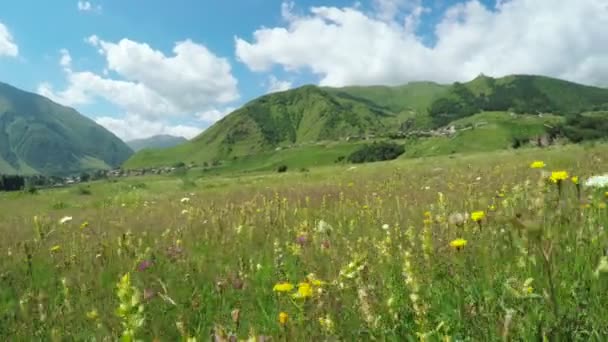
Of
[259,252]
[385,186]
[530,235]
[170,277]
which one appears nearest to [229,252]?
[259,252]

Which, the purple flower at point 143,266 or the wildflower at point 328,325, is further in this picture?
the purple flower at point 143,266

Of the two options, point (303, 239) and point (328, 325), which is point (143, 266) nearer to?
point (303, 239)

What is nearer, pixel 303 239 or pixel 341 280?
pixel 341 280

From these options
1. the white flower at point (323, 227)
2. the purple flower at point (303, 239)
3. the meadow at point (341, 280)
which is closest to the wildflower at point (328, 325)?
the meadow at point (341, 280)

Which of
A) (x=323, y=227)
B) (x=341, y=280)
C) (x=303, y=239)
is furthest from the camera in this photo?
(x=323, y=227)

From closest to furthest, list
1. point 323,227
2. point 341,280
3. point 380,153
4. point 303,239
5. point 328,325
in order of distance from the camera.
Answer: point 328,325, point 341,280, point 303,239, point 323,227, point 380,153

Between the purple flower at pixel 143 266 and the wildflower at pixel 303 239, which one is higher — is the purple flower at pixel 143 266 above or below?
below

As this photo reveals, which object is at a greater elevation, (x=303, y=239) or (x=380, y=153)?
(x=380, y=153)

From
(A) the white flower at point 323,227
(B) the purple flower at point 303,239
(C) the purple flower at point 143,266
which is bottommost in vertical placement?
(C) the purple flower at point 143,266

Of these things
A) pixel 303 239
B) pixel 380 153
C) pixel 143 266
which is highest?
pixel 380 153

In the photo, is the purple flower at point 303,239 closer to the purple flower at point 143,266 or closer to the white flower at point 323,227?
the white flower at point 323,227

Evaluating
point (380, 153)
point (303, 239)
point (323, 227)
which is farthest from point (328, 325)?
point (380, 153)

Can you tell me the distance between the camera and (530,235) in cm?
163

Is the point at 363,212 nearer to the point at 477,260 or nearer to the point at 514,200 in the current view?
the point at 514,200
